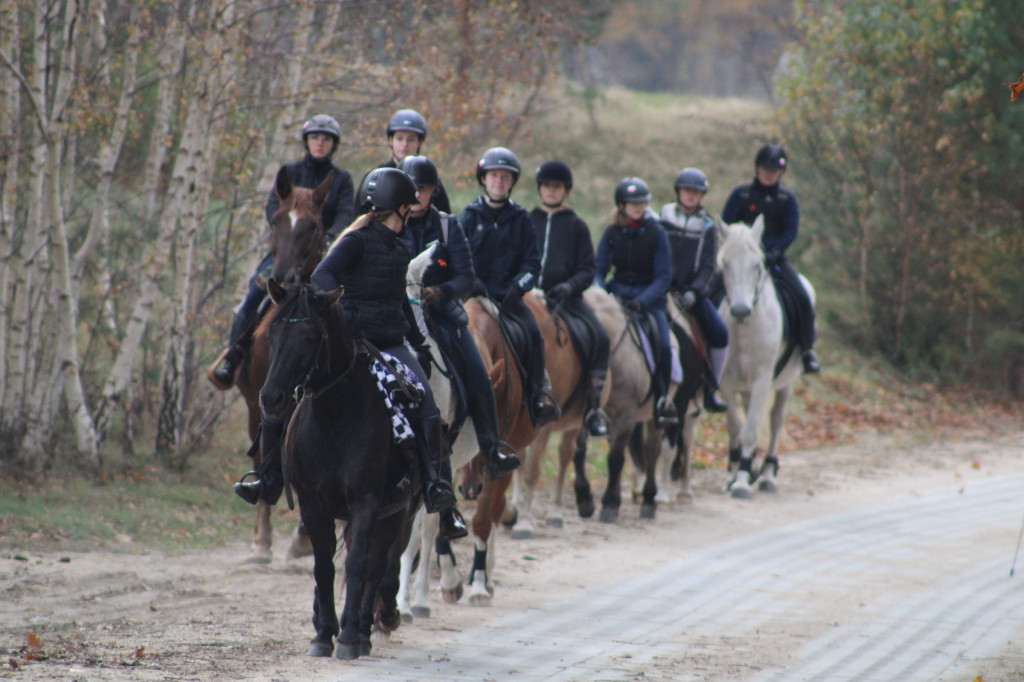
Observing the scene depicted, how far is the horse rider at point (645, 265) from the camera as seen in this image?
12.6 metres

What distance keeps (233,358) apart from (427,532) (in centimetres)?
215

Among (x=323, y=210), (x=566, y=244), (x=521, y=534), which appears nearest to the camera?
(x=323, y=210)

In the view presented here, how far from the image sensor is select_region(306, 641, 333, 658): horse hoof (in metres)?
6.94

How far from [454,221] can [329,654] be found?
3071mm

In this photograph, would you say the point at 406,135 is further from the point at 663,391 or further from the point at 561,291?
the point at 663,391

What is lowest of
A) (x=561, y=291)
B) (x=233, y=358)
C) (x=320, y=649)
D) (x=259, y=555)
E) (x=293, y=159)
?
(x=259, y=555)

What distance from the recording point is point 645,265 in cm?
1293

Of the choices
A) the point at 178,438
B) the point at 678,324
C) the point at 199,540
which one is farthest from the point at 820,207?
the point at 199,540

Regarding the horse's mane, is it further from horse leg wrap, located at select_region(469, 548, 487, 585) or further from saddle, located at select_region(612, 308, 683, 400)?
horse leg wrap, located at select_region(469, 548, 487, 585)

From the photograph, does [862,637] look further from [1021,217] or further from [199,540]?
[1021,217]

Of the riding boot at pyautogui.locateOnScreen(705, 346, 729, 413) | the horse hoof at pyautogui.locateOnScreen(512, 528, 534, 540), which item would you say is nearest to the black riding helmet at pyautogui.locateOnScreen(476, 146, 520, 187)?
the horse hoof at pyautogui.locateOnScreen(512, 528, 534, 540)

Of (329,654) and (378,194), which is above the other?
(378,194)

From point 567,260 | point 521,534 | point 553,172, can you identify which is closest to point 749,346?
point 567,260

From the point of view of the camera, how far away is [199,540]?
10.8m
